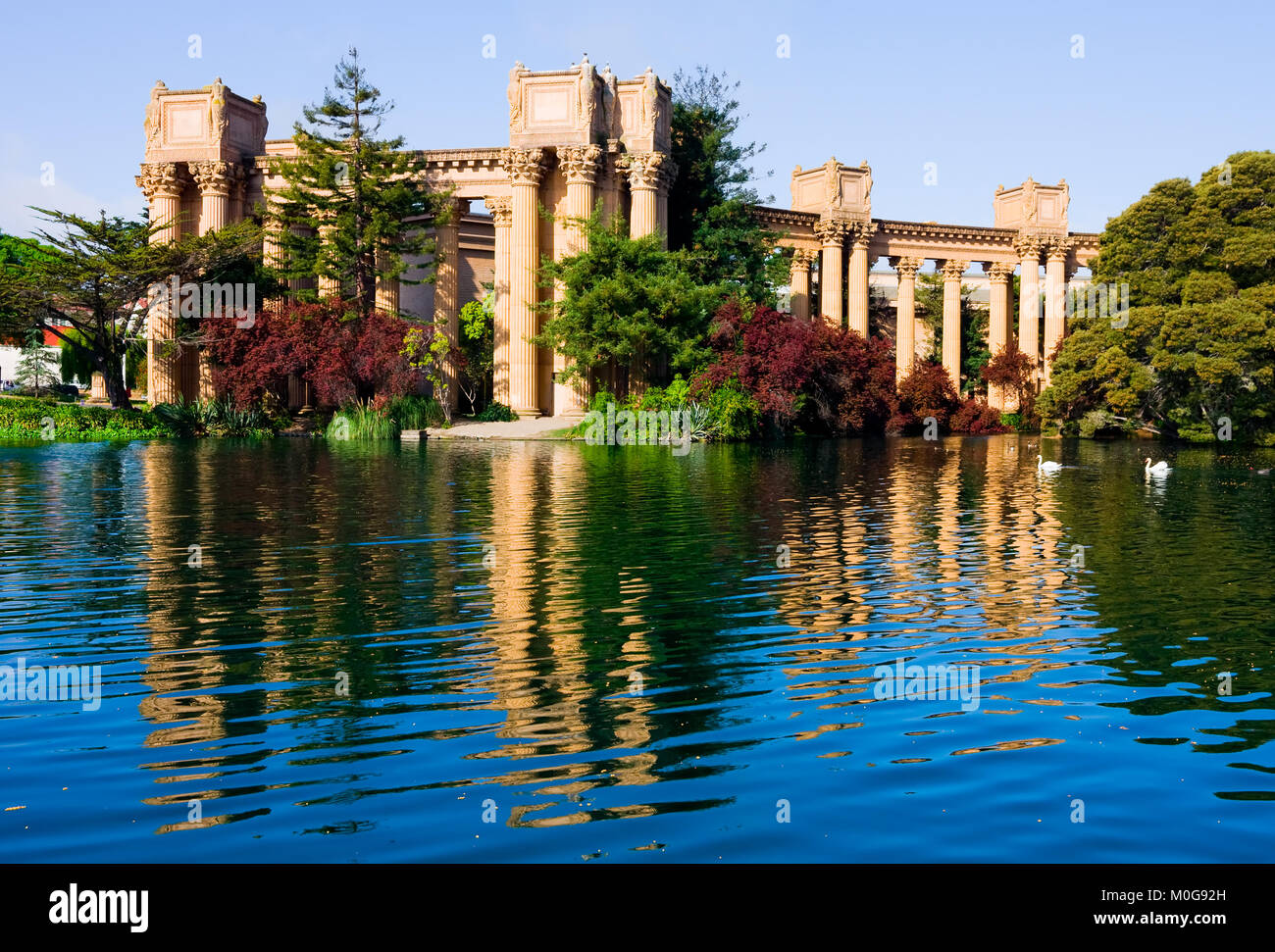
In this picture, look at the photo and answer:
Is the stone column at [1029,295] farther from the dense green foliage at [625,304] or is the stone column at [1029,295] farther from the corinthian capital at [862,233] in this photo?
the dense green foliage at [625,304]

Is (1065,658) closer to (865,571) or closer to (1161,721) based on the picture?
(1161,721)

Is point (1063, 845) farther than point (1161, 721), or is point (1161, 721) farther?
point (1161, 721)

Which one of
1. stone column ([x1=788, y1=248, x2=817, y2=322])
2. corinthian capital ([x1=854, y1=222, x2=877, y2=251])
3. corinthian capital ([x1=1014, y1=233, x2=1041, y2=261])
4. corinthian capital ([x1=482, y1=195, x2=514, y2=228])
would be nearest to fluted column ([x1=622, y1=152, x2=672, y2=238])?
corinthian capital ([x1=482, y1=195, x2=514, y2=228])

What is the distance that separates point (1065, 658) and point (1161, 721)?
159cm

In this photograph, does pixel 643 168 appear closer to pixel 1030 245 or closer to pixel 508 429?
pixel 508 429

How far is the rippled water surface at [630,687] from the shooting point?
5.27 m

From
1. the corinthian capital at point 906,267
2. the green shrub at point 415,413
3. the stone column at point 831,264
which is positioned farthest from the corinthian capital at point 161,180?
the corinthian capital at point 906,267

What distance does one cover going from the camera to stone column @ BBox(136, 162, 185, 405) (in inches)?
1869

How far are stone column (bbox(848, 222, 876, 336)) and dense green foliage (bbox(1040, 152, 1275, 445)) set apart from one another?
10.2 m

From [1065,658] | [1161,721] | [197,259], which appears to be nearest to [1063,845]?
[1161,721]

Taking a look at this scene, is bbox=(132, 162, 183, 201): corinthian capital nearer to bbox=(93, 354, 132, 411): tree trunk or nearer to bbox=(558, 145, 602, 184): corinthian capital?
bbox=(93, 354, 132, 411): tree trunk
